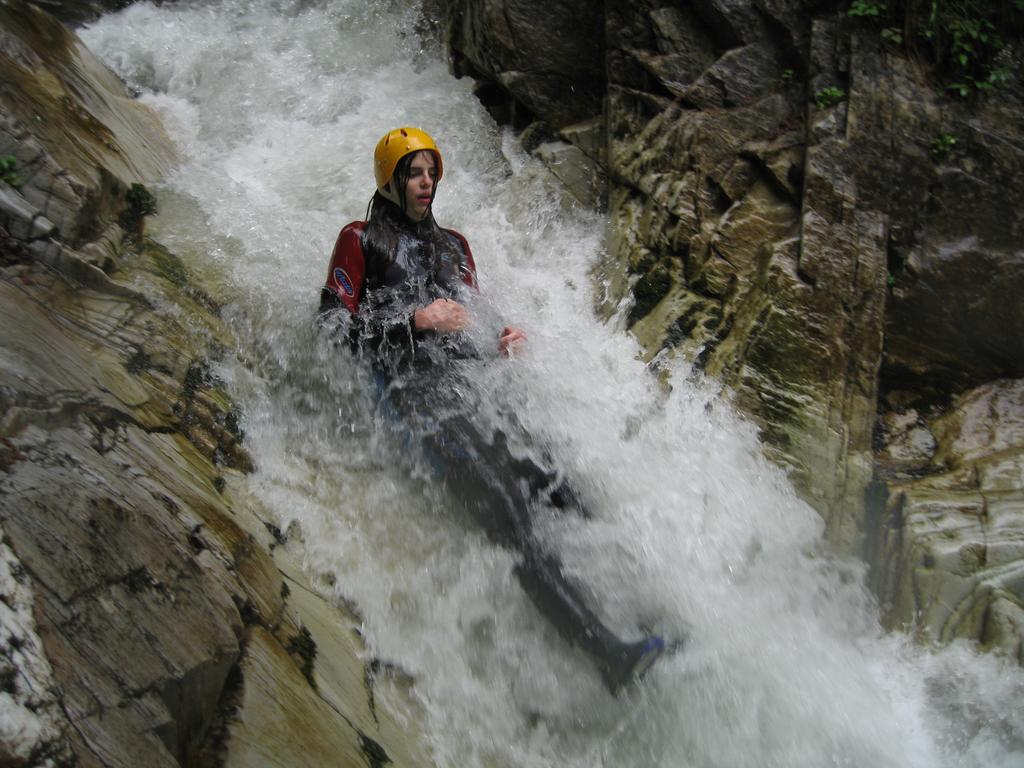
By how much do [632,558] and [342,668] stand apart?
1478 mm

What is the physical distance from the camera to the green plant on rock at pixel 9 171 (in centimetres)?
321

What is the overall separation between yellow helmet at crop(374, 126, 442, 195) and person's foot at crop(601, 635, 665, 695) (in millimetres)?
2838

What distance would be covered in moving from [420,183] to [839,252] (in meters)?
2.56

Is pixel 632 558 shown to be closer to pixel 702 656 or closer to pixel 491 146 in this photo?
pixel 702 656

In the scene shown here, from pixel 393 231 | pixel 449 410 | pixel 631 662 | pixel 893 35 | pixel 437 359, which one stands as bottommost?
pixel 631 662

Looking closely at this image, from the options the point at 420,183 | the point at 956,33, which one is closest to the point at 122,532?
the point at 420,183

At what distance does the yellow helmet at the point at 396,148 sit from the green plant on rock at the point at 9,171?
1.76 meters

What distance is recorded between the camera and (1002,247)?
4203 millimetres

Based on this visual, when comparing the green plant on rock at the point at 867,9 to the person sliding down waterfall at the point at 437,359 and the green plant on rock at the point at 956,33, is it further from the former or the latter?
the person sliding down waterfall at the point at 437,359

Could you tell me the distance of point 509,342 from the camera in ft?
13.4

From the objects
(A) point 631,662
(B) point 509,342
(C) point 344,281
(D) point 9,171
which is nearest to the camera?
(A) point 631,662

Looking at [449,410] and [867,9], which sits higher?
[867,9]

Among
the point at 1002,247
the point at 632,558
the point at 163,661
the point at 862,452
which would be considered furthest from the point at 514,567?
the point at 1002,247

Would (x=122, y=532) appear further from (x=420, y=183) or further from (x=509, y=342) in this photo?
(x=420, y=183)
